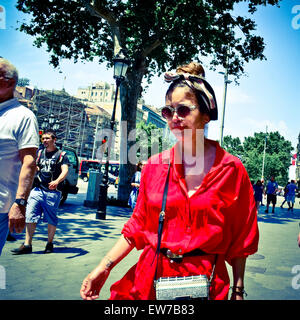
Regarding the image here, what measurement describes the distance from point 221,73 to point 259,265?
44.9ft

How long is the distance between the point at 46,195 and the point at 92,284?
12.7 ft

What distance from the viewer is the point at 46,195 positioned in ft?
16.9

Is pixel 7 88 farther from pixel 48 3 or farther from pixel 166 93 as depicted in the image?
pixel 48 3

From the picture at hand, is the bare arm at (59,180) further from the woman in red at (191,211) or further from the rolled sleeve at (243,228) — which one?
the rolled sleeve at (243,228)

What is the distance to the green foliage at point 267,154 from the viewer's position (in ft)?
238

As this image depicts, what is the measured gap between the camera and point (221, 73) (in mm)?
17344

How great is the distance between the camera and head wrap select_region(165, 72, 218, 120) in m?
1.56

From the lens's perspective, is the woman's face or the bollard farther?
the bollard

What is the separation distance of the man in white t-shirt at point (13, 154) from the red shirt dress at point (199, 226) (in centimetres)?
143

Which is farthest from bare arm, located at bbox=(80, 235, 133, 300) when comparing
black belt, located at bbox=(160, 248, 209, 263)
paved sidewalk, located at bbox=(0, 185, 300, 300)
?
paved sidewalk, located at bbox=(0, 185, 300, 300)

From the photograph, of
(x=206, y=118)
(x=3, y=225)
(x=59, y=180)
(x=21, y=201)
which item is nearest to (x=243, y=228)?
(x=206, y=118)

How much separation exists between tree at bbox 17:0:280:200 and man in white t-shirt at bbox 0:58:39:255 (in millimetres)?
10381

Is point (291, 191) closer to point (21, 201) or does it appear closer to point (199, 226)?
point (21, 201)

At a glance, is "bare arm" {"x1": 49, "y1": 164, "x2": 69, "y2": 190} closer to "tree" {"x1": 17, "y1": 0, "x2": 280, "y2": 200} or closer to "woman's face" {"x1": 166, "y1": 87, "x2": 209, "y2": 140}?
"woman's face" {"x1": 166, "y1": 87, "x2": 209, "y2": 140}
